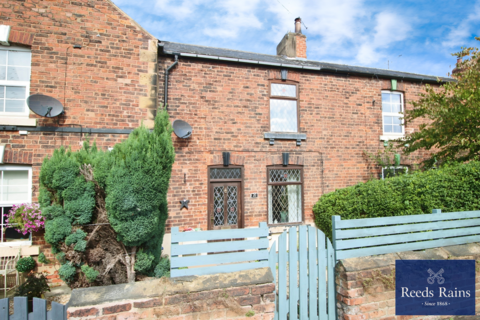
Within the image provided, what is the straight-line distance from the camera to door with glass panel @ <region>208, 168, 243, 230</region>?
7.65 metres

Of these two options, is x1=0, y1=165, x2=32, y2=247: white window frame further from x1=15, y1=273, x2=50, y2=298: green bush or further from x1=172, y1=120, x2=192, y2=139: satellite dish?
x1=172, y1=120, x2=192, y2=139: satellite dish

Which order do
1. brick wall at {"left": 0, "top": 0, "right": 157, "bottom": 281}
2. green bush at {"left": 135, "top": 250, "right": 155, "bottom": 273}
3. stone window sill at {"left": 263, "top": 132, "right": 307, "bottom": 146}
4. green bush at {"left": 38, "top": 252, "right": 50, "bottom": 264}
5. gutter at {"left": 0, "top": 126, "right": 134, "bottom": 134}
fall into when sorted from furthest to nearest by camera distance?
stone window sill at {"left": 263, "top": 132, "right": 307, "bottom": 146} < brick wall at {"left": 0, "top": 0, "right": 157, "bottom": 281} < gutter at {"left": 0, "top": 126, "right": 134, "bottom": 134} < green bush at {"left": 38, "top": 252, "right": 50, "bottom": 264} < green bush at {"left": 135, "top": 250, "right": 155, "bottom": 273}

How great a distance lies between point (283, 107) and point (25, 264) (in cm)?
749

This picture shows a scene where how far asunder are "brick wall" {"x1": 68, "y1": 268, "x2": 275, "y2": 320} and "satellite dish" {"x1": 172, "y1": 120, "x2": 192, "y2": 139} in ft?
15.1

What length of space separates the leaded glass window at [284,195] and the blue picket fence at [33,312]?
235 inches

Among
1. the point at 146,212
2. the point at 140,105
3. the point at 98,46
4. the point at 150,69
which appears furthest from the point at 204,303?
the point at 98,46

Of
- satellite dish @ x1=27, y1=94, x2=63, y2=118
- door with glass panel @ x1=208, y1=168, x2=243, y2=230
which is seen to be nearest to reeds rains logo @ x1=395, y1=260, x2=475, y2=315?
door with glass panel @ x1=208, y1=168, x2=243, y2=230

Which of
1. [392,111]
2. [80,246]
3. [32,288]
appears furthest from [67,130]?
[392,111]

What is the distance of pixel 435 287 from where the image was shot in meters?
3.88

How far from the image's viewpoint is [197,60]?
25.2 feet

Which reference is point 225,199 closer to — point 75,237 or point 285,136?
point 285,136

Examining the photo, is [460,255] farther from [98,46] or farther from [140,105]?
[98,46]

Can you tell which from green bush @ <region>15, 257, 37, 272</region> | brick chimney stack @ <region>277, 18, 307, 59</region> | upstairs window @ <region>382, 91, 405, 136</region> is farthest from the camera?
brick chimney stack @ <region>277, 18, 307, 59</region>

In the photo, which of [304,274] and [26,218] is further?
Result: [26,218]
